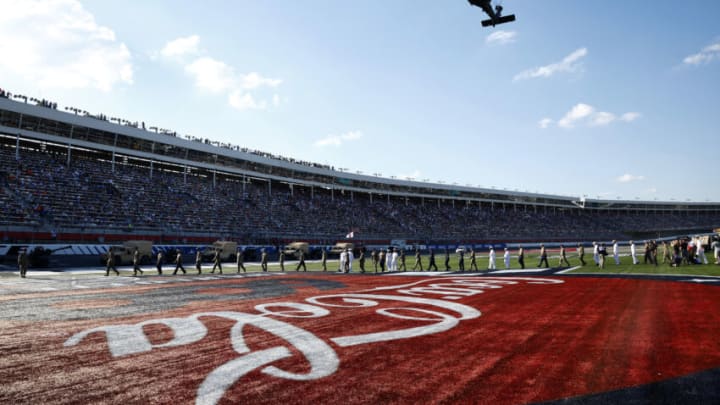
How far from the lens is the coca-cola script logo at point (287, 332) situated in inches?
218

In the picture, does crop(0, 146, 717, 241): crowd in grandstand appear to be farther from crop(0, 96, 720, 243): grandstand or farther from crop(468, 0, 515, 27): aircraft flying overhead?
crop(468, 0, 515, 27): aircraft flying overhead

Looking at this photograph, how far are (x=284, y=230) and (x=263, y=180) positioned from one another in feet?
50.6

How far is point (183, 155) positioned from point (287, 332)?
161ft

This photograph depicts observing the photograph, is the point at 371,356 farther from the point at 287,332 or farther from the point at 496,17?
the point at 496,17

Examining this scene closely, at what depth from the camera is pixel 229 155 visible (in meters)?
55.8

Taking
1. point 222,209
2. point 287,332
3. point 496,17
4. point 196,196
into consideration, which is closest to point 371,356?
point 287,332

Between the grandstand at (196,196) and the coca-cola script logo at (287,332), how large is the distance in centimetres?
2802

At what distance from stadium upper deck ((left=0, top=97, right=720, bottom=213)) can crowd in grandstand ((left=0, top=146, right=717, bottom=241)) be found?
160cm

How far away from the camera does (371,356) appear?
21.0 feet

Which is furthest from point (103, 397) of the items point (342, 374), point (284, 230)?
point (284, 230)

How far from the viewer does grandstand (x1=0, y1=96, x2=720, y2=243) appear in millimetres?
34500

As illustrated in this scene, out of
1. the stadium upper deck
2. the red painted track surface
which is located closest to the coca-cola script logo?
the red painted track surface

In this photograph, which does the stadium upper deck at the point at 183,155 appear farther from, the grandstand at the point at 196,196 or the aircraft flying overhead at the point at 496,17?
the aircraft flying overhead at the point at 496,17

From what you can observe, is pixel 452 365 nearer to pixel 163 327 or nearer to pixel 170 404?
pixel 170 404
